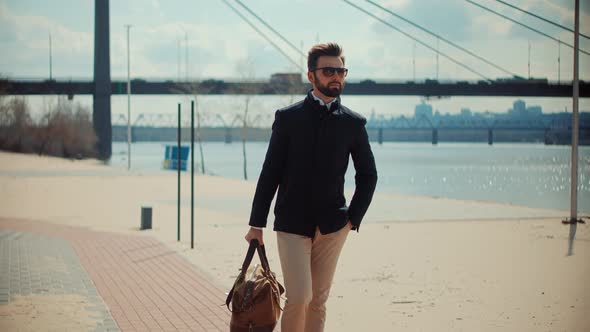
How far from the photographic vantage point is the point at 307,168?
422 centimetres

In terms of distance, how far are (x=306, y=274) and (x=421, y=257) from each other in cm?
668

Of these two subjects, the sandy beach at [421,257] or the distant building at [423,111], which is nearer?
the sandy beach at [421,257]

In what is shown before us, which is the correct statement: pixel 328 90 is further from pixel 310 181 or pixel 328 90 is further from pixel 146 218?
pixel 146 218

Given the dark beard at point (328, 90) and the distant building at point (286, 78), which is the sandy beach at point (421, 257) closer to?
the dark beard at point (328, 90)

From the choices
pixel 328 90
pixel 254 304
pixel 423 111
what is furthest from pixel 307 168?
pixel 423 111

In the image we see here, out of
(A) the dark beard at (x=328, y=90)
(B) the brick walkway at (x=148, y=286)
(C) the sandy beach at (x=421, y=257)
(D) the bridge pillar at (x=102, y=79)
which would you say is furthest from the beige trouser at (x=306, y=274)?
(D) the bridge pillar at (x=102, y=79)

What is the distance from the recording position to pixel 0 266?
9492 mm

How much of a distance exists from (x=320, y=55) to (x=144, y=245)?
8028 mm

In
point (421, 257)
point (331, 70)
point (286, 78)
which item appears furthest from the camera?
point (286, 78)

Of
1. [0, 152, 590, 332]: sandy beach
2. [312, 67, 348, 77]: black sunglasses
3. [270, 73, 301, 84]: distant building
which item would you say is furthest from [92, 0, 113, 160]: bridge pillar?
[312, 67, 348, 77]: black sunglasses

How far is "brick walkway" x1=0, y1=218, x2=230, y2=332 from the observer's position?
259 inches

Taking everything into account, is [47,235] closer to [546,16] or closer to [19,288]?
[19,288]

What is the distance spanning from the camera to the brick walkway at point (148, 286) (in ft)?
21.6

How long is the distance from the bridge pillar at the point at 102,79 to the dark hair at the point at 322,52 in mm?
53573
